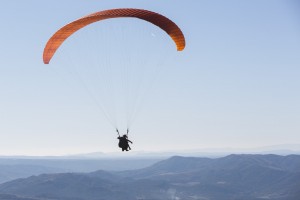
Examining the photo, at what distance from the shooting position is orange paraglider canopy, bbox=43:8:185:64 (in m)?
29.6

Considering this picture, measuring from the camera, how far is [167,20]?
32688 mm

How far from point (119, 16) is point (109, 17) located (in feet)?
2.53

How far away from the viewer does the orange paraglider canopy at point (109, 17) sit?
29609mm

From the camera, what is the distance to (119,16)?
30109 mm

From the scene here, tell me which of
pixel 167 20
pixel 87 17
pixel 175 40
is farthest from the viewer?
pixel 175 40

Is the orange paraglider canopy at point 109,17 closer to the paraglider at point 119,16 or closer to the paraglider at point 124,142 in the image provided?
the paraglider at point 119,16

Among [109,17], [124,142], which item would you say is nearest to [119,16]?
[109,17]

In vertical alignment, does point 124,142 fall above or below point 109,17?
below

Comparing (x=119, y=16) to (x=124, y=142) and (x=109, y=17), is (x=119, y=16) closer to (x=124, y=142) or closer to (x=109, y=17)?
(x=109, y=17)

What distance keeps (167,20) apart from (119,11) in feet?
15.7

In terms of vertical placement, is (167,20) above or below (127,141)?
above

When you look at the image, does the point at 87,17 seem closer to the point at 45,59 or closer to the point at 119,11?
the point at 119,11

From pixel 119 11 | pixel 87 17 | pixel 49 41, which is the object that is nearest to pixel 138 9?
pixel 119 11

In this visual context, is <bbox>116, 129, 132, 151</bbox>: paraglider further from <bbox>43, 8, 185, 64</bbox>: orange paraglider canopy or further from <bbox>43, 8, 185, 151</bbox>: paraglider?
<bbox>43, 8, 185, 64</bbox>: orange paraglider canopy
